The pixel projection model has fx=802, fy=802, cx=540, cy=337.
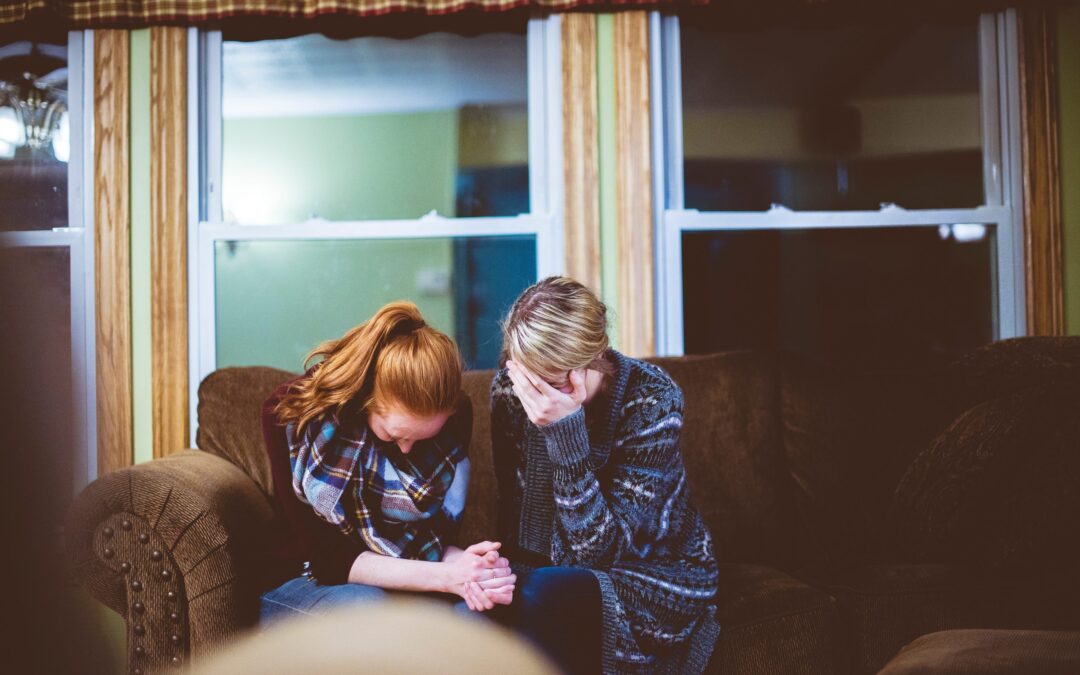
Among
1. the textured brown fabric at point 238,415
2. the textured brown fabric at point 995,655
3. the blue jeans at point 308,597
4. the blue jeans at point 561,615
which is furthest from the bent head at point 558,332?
the textured brown fabric at point 238,415

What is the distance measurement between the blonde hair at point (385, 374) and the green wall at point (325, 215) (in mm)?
1191

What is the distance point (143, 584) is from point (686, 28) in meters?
2.39

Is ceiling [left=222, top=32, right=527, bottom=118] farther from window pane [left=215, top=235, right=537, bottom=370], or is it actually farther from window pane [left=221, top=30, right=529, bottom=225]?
window pane [left=215, top=235, right=537, bottom=370]

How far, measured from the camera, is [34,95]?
2.71 meters

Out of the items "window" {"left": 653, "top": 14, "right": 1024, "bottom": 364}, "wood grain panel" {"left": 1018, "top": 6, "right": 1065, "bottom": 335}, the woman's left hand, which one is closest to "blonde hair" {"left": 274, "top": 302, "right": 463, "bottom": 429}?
the woman's left hand

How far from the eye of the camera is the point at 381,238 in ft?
8.93

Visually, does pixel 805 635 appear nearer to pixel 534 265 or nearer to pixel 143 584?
pixel 143 584

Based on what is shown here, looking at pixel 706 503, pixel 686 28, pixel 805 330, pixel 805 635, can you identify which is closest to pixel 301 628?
pixel 805 635

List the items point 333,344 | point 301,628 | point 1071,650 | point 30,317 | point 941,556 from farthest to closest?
point 941,556 → point 333,344 → point 301,628 → point 1071,650 → point 30,317

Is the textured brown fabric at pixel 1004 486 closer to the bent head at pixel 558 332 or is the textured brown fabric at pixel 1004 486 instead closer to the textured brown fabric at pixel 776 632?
the textured brown fabric at pixel 776 632

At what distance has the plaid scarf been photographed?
153 cm

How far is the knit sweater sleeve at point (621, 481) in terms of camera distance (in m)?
1.55

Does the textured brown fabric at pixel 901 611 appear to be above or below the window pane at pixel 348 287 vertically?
below

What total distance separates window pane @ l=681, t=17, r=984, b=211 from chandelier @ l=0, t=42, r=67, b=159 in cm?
214
